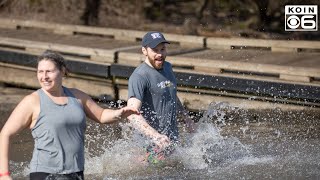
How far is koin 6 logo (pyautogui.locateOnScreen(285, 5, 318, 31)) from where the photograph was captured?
677 inches

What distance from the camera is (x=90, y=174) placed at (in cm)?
895

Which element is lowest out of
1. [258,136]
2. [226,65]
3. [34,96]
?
[258,136]

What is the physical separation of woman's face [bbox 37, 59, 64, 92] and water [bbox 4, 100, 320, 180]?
235cm

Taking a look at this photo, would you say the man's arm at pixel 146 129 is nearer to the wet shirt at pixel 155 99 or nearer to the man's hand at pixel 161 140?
the man's hand at pixel 161 140

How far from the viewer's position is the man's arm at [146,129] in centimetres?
796

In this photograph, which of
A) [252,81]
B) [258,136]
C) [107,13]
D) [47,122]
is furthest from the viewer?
[107,13]

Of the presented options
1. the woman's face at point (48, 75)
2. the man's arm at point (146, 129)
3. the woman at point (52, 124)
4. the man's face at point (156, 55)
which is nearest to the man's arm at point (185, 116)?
the man's face at point (156, 55)

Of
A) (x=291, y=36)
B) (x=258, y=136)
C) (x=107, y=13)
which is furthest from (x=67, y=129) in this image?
(x=107, y=13)

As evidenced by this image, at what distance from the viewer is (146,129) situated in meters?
8.08

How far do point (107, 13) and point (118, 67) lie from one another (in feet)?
25.3

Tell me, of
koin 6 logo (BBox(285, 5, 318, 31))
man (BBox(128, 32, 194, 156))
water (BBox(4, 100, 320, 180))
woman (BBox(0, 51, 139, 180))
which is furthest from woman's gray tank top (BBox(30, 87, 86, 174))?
koin 6 logo (BBox(285, 5, 318, 31))

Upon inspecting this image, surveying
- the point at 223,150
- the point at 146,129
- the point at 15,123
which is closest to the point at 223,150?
the point at 223,150

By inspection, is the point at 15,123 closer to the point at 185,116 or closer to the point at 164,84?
the point at 164,84

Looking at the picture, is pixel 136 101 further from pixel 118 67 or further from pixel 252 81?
pixel 118 67
